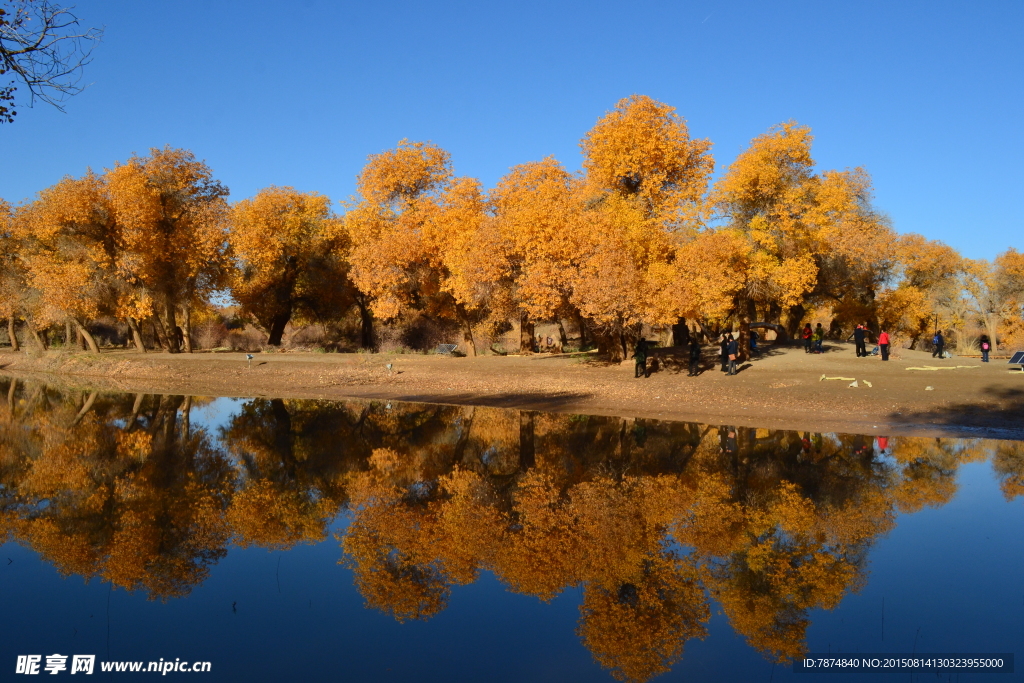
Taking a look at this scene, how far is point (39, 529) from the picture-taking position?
33.6 feet

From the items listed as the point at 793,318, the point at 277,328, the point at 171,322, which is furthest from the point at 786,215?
the point at 171,322

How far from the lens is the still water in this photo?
22.3 ft

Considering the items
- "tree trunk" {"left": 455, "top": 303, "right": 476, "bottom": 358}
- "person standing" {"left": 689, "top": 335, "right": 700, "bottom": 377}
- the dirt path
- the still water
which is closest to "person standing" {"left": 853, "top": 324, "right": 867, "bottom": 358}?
the dirt path

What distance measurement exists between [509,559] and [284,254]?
127ft

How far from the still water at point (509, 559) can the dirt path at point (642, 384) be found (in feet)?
14.9

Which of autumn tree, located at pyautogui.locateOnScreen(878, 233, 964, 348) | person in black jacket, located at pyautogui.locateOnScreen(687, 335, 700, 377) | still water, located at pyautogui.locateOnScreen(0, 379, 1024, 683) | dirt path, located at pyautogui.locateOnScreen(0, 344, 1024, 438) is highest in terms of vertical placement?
autumn tree, located at pyautogui.locateOnScreen(878, 233, 964, 348)

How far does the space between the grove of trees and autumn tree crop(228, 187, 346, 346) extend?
13 centimetres

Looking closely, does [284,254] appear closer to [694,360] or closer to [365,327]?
[365,327]

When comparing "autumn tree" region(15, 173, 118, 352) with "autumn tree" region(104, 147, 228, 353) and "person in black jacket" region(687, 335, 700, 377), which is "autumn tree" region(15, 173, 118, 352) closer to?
"autumn tree" region(104, 147, 228, 353)

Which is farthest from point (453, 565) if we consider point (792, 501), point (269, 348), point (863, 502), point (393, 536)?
point (269, 348)

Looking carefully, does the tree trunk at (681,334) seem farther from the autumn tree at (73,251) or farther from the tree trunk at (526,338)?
the autumn tree at (73,251)

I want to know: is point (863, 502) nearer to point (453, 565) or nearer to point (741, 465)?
point (741, 465)

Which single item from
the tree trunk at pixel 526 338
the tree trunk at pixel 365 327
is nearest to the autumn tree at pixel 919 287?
the tree trunk at pixel 526 338

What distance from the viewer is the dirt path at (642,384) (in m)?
21.0
